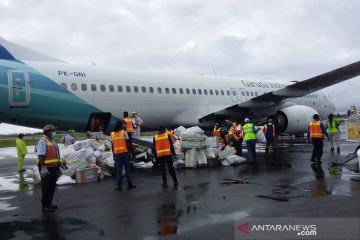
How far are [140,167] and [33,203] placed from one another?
5.86 metres

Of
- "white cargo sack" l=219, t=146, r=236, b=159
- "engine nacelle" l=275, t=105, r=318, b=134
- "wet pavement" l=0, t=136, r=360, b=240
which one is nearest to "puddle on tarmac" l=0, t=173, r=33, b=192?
"wet pavement" l=0, t=136, r=360, b=240

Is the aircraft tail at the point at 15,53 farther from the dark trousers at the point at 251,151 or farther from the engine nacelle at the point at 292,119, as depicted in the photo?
the engine nacelle at the point at 292,119

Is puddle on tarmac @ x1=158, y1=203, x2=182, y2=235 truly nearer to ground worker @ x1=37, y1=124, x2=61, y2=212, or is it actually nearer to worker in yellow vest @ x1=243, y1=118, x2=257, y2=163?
ground worker @ x1=37, y1=124, x2=61, y2=212

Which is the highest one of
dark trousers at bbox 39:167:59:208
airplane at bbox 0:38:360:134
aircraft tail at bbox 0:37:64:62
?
aircraft tail at bbox 0:37:64:62

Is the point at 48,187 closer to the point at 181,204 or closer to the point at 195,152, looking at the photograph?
the point at 181,204

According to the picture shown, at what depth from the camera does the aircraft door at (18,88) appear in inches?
551

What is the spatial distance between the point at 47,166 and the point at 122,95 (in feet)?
31.8

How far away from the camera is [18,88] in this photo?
1411 cm

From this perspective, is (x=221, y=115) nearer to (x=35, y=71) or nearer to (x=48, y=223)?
(x=35, y=71)

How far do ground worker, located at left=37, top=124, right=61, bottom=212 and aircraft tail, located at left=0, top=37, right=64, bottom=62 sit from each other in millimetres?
8302

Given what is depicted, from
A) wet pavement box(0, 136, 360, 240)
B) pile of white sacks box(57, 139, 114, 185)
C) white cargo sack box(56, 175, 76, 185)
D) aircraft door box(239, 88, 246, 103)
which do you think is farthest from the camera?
aircraft door box(239, 88, 246, 103)

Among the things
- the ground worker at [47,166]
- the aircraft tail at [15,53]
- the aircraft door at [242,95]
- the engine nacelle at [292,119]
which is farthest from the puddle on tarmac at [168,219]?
Result: the aircraft door at [242,95]

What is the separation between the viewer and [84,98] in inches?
625

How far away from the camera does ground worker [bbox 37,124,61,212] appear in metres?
7.36
